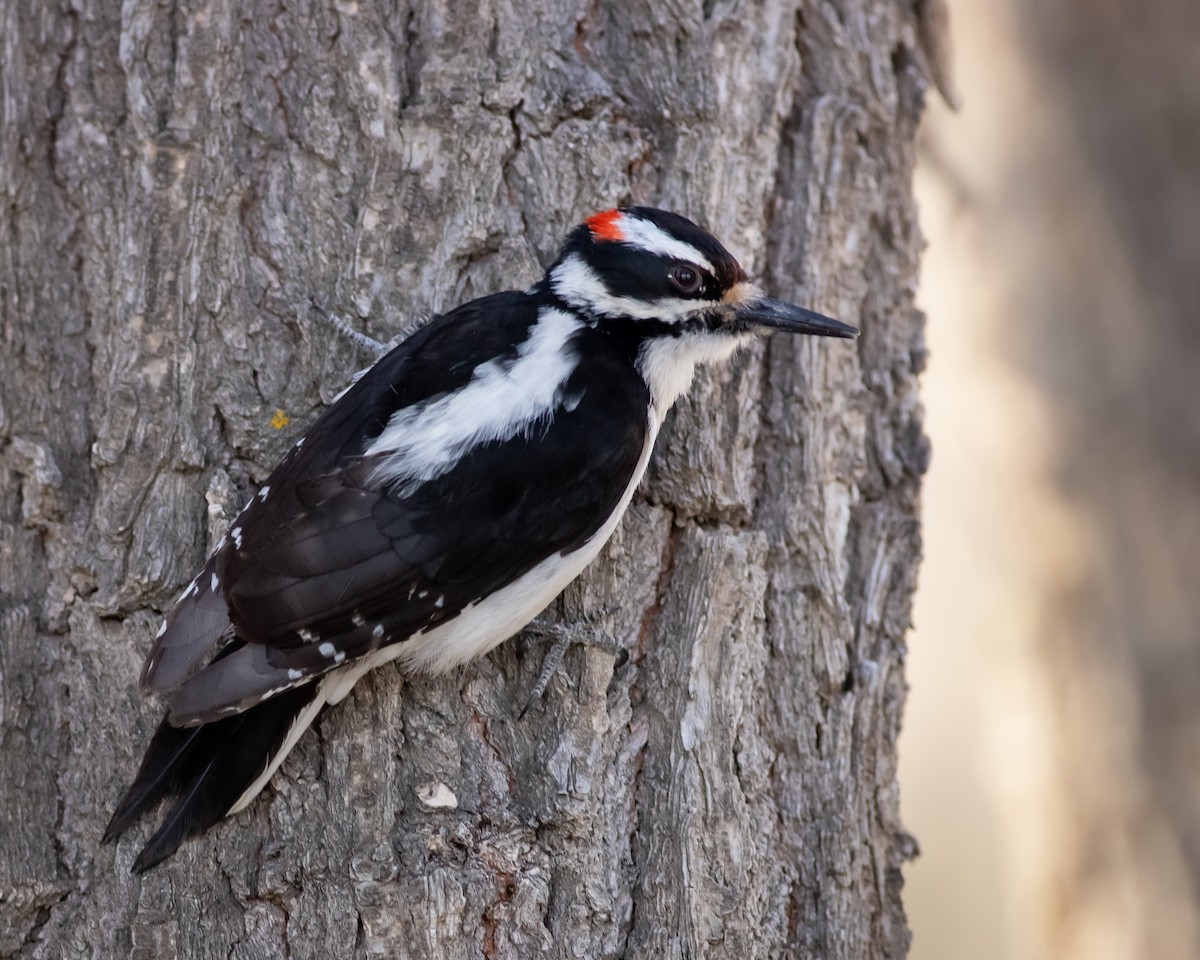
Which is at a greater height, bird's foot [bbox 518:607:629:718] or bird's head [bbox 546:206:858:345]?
bird's head [bbox 546:206:858:345]

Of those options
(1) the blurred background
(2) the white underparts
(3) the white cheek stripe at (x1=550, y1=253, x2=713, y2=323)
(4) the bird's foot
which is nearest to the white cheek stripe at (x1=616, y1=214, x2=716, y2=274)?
(3) the white cheek stripe at (x1=550, y1=253, x2=713, y2=323)

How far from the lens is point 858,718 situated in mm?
2707

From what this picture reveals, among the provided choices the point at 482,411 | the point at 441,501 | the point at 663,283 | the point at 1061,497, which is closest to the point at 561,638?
the point at 441,501

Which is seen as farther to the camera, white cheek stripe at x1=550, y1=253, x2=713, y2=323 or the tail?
white cheek stripe at x1=550, y1=253, x2=713, y2=323

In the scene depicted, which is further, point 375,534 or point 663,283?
point 663,283

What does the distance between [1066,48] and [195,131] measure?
10.7 ft

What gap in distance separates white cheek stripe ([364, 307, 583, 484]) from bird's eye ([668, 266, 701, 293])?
10.3 inches

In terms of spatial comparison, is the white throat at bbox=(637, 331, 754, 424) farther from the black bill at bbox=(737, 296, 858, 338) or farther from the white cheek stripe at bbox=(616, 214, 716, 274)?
the white cheek stripe at bbox=(616, 214, 716, 274)

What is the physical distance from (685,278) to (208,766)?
4.82ft

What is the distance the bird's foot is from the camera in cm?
246

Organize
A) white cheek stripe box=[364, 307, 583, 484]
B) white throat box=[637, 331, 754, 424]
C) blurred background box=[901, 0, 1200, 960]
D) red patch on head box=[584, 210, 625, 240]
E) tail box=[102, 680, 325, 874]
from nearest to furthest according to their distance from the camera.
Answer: tail box=[102, 680, 325, 874] < white cheek stripe box=[364, 307, 583, 484] < red patch on head box=[584, 210, 625, 240] < white throat box=[637, 331, 754, 424] < blurred background box=[901, 0, 1200, 960]

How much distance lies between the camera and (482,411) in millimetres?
2482

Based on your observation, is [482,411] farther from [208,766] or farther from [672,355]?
[208,766]

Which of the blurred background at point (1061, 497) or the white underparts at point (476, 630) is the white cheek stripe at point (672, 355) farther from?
the blurred background at point (1061, 497)
